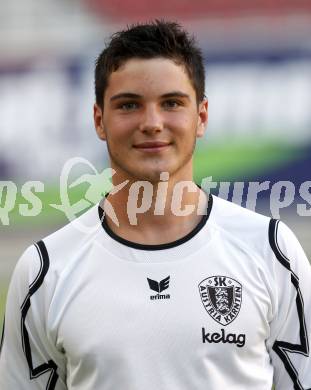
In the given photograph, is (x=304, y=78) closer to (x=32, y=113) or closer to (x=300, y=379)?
(x=32, y=113)

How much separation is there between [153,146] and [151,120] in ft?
0.23

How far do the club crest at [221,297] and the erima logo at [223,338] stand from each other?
0.12 feet

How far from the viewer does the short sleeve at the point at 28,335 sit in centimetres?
258

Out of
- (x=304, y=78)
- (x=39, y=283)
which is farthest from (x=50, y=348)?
(x=304, y=78)

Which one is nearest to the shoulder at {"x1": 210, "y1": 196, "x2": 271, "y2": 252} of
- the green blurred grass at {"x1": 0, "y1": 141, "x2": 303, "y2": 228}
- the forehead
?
the forehead

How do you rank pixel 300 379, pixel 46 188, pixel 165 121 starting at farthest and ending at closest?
pixel 46 188 → pixel 300 379 → pixel 165 121

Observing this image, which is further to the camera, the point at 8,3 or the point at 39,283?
the point at 8,3

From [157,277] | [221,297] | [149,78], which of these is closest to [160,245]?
[157,277]

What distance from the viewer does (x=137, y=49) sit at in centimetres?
261

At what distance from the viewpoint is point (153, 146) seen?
8.05 ft

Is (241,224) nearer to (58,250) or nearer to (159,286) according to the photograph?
(159,286)

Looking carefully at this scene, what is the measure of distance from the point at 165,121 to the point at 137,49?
0.87ft

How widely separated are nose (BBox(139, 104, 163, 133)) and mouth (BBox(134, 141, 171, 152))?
0.03m

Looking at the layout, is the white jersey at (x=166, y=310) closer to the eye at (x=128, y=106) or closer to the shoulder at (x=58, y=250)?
the shoulder at (x=58, y=250)
